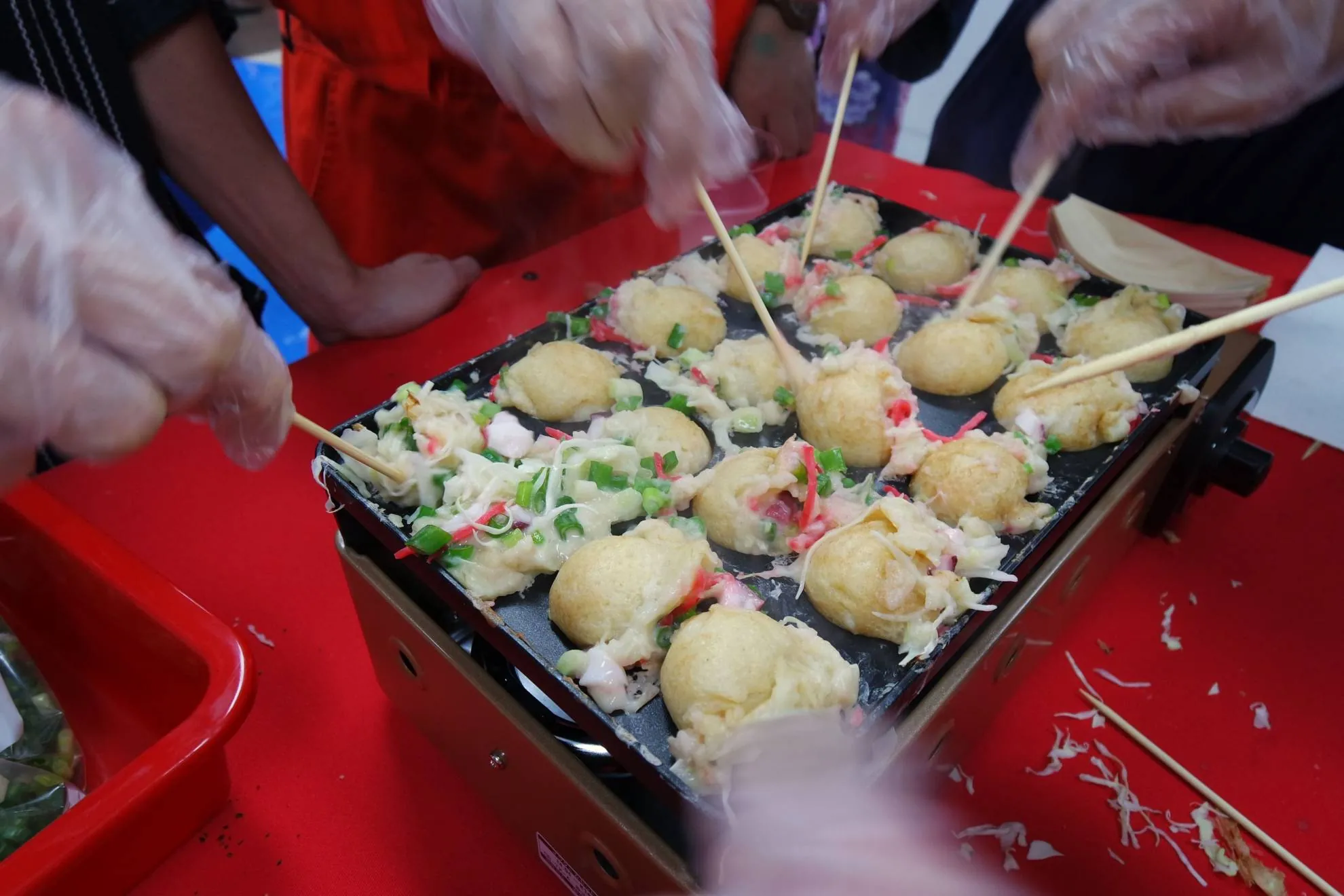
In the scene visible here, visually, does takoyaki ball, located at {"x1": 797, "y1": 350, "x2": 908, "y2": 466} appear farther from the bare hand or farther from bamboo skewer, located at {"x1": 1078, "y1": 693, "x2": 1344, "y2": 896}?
the bare hand

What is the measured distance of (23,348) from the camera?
0.67m

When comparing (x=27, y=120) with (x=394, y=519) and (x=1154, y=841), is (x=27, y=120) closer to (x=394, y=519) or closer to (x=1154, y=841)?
(x=394, y=519)

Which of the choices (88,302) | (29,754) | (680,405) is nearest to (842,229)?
(680,405)

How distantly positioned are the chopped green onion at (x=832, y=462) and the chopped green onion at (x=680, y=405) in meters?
0.30

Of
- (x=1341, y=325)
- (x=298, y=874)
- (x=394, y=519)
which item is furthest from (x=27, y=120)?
(x=1341, y=325)

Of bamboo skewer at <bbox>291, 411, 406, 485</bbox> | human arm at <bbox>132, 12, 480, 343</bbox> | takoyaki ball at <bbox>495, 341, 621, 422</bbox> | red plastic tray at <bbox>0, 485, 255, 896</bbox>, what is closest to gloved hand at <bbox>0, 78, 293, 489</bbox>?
bamboo skewer at <bbox>291, 411, 406, 485</bbox>

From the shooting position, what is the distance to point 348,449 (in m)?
1.22

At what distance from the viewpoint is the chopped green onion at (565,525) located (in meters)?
1.34

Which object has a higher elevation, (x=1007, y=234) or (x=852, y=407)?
(x=1007, y=234)

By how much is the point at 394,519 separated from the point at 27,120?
73 centimetres

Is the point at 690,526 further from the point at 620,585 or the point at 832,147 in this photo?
the point at 832,147

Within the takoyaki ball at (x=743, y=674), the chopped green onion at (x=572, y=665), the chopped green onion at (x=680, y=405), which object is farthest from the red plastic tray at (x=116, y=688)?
the chopped green onion at (x=680, y=405)

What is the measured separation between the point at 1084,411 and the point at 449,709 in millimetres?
1282

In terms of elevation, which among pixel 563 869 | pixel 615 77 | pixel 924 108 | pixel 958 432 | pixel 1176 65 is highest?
pixel 615 77
